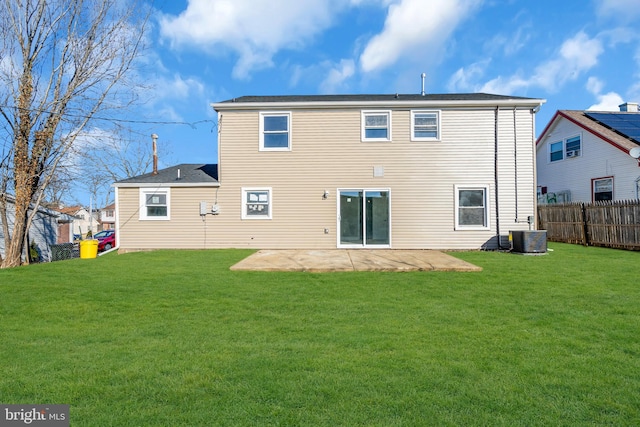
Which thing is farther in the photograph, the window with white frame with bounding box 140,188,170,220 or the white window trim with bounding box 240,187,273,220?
the window with white frame with bounding box 140,188,170,220

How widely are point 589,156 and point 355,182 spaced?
12.6 meters

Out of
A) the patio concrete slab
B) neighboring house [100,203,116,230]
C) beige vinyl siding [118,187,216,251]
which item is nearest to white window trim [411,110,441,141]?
the patio concrete slab

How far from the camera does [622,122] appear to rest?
57.3 feet

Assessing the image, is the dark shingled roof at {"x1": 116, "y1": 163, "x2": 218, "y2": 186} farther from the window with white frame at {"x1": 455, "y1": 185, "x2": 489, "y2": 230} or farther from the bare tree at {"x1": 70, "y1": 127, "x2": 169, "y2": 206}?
the window with white frame at {"x1": 455, "y1": 185, "x2": 489, "y2": 230}

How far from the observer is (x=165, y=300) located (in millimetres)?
5309

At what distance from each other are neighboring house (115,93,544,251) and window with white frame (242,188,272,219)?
0.11ft

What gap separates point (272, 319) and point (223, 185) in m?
8.70

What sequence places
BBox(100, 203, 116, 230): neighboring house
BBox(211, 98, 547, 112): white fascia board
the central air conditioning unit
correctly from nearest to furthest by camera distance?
the central air conditioning unit < BBox(211, 98, 547, 112): white fascia board < BBox(100, 203, 116, 230): neighboring house

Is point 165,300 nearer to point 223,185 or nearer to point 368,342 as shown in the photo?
point 368,342

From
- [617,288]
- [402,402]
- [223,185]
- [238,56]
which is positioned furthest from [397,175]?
[402,402]

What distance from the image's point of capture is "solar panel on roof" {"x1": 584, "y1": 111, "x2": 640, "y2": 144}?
16.3 meters

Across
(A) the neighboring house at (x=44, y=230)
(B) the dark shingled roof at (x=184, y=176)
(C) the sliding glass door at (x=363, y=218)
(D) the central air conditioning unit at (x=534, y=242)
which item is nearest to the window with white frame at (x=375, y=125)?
(C) the sliding glass door at (x=363, y=218)

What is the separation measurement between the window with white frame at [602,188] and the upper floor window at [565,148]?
1837mm

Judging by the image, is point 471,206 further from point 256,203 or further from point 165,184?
point 165,184
